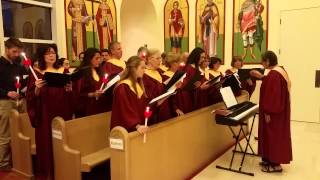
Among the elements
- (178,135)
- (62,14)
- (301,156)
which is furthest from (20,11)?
(301,156)

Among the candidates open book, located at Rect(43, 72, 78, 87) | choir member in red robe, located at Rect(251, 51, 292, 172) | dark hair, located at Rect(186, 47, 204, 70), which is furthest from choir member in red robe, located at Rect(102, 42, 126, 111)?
choir member in red robe, located at Rect(251, 51, 292, 172)

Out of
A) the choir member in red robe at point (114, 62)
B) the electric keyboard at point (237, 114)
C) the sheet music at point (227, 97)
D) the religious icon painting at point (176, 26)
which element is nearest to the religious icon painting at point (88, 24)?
the choir member in red robe at point (114, 62)

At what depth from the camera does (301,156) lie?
193 inches

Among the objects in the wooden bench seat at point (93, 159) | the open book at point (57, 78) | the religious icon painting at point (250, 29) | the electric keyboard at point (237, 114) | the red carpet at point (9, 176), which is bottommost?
the red carpet at point (9, 176)

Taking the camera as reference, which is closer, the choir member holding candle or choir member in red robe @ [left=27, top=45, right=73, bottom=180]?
choir member in red robe @ [left=27, top=45, right=73, bottom=180]

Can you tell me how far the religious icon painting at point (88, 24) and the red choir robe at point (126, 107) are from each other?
3.62 meters

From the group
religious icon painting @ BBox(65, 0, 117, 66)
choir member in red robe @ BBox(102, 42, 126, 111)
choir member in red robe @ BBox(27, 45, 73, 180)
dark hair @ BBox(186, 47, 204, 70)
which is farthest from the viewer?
religious icon painting @ BBox(65, 0, 117, 66)

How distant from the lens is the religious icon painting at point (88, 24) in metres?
6.42

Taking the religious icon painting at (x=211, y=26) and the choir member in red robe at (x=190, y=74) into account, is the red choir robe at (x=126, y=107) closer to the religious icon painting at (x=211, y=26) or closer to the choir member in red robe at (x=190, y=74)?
the choir member in red robe at (x=190, y=74)

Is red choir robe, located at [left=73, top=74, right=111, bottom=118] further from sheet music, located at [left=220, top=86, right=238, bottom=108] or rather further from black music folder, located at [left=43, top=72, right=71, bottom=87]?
sheet music, located at [left=220, top=86, right=238, bottom=108]

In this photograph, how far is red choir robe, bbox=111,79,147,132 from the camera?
3.13 meters

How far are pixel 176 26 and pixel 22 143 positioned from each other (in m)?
5.91

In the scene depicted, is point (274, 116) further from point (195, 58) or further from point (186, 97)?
point (195, 58)

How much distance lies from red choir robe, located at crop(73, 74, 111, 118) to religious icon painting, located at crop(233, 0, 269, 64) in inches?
182
